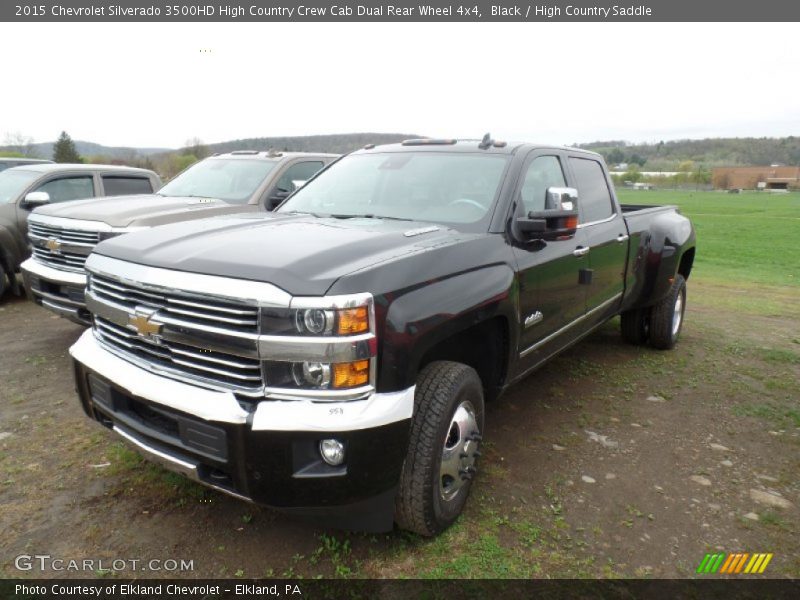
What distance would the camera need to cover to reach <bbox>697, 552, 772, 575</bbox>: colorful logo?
104 inches

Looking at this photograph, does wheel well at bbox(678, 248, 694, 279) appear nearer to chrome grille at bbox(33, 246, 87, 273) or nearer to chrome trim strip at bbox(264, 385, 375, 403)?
chrome trim strip at bbox(264, 385, 375, 403)

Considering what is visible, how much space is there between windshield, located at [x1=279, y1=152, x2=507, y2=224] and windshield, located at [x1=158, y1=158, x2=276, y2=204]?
9.01ft

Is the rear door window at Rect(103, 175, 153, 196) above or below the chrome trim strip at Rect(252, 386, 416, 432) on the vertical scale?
above

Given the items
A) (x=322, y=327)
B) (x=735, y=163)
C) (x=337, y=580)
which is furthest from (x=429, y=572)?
(x=735, y=163)

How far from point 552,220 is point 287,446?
192cm

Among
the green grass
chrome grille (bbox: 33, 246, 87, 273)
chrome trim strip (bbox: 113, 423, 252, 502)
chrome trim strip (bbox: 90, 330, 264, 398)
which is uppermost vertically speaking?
chrome trim strip (bbox: 90, 330, 264, 398)

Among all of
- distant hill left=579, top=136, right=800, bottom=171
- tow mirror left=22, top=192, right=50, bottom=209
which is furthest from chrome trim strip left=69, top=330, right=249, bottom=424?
distant hill left=579, top=136, right=800, bottom=171

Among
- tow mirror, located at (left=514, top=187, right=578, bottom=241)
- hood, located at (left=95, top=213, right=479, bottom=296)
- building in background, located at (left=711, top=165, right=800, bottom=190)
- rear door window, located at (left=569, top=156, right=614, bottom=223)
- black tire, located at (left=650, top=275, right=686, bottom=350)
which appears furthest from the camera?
building in background, located at (left=711, top=165, right=800, bottom=190)

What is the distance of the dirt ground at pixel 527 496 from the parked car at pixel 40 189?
8.73 ft

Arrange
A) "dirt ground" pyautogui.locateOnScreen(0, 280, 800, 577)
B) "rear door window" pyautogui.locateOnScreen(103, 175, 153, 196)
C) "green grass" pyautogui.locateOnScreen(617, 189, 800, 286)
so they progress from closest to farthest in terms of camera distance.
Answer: "dirt ground" pyautogui.locateOnScreen(0, 280, 800, 577), "rear door window" pyautogui.locateOnScreen(103, 175, 153, 196), "green grass" pyautogui.locateOnScreen(617, 189, 800, 286)

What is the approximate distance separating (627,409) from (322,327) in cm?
313

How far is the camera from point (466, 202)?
3.45 m

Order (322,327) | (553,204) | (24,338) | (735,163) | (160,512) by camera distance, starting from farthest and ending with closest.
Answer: (735,163) < (24,338) < (553,204) < (160,512) < (322,327)

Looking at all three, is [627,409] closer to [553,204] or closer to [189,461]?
[553,204]
